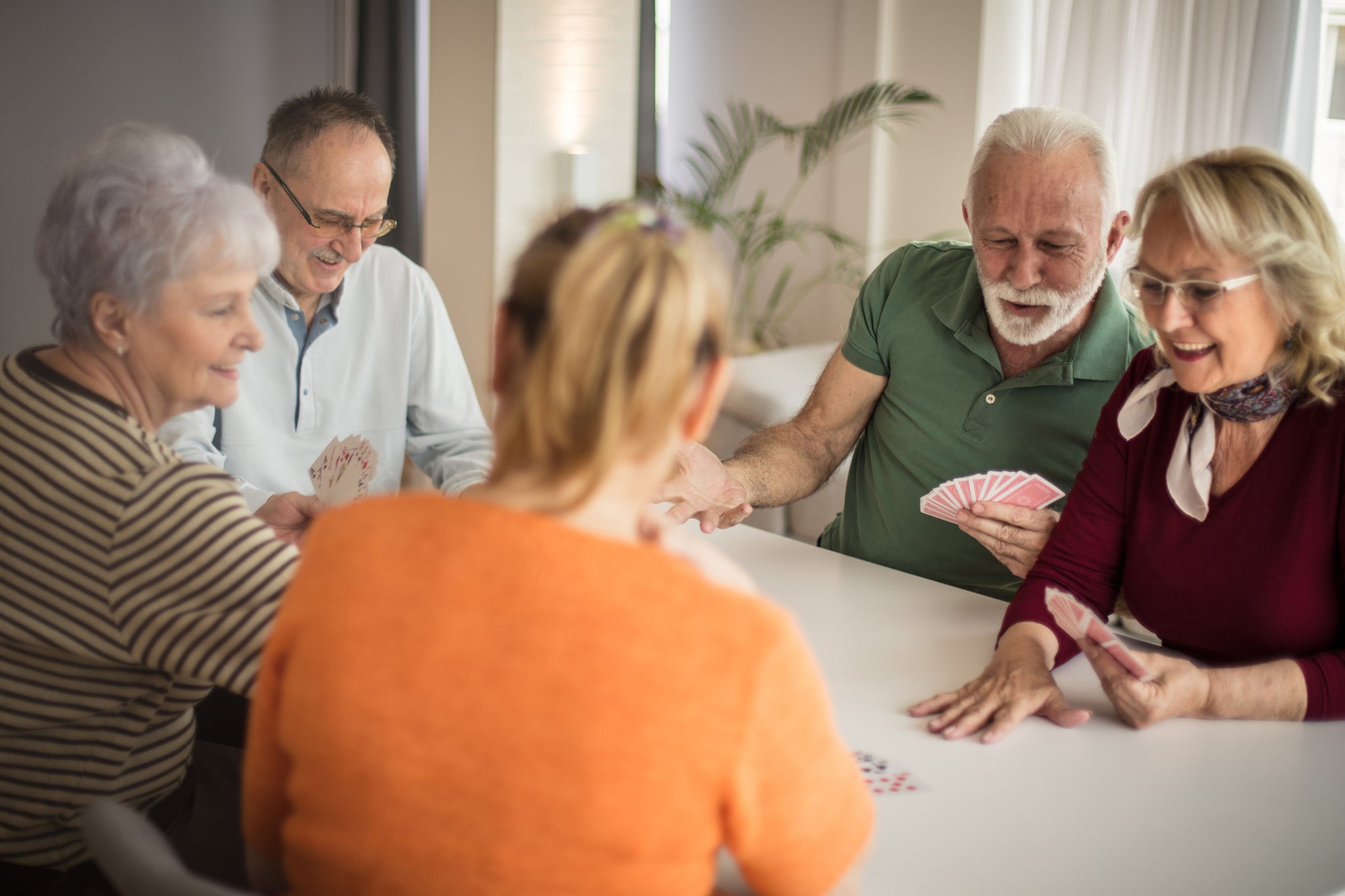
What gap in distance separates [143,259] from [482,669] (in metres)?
0.77

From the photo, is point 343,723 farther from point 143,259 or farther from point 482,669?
point 143,259

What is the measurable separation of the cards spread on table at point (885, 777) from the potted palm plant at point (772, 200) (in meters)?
3.60

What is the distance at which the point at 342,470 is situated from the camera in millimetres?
2123

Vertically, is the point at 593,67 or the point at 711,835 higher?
the point at 593,67

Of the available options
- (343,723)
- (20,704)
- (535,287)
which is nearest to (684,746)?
(343,723)

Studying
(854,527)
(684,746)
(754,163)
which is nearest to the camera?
(684,746)

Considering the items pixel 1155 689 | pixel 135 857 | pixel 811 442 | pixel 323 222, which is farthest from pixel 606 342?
pixel 811 442

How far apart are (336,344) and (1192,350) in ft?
5.58

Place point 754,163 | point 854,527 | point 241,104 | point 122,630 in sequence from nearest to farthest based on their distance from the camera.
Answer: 1. point 122,630
2. point 854,527
3. point 241,104
4. point 754,163

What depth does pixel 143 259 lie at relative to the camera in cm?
131

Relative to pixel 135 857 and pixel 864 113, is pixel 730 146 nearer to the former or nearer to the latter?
pixel 864 113

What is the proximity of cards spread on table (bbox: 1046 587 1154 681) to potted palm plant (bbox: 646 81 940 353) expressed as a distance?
3369 millimetres

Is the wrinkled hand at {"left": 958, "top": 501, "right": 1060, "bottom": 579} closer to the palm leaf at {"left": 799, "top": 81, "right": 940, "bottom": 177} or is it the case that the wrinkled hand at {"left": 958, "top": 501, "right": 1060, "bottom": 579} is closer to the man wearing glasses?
the man wearing glasses

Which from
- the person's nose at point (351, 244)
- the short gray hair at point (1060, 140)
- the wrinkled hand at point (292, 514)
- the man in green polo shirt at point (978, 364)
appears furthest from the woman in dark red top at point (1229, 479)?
the person's nose at point (351, 244)
